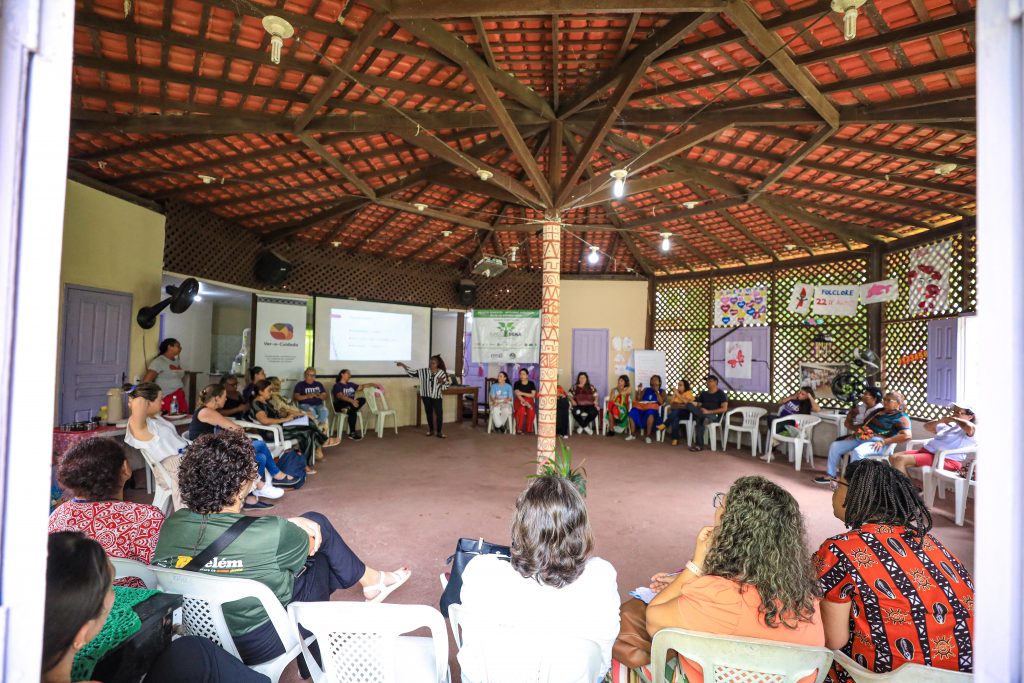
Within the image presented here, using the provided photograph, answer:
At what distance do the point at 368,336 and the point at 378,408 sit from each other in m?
1.20

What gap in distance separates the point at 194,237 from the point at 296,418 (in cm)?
274

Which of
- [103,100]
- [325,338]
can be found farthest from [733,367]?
[103,100]

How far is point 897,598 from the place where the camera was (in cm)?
135

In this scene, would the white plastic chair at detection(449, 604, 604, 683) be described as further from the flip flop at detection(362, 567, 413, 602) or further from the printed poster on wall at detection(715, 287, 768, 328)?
the printed poster on wall at detection(715, 287, 768, 328)

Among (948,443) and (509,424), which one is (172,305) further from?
(948,443)

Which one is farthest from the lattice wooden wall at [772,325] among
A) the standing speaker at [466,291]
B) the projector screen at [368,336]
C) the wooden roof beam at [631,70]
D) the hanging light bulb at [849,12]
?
the hanging light bulb at [849,12]

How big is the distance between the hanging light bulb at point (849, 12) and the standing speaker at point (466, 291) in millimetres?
7328

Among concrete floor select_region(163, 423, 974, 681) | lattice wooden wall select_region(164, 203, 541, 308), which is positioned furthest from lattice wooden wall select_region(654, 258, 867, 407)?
lattice wooden wall select_region(164, 203, 541, 308)

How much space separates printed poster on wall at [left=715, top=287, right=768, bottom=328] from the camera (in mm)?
7934

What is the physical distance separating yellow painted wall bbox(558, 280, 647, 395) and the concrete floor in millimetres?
→ 2836

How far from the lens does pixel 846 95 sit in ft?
12.4

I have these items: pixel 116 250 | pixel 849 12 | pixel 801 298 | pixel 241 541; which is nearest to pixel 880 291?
pixel 801 298

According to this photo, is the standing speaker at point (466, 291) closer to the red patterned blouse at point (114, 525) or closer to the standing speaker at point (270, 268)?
the standing speaker at point (270, 268)
